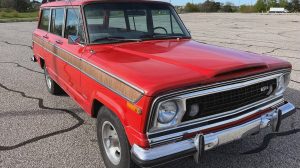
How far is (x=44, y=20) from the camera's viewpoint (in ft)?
21.0

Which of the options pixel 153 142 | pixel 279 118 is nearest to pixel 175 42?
pixel 279 118

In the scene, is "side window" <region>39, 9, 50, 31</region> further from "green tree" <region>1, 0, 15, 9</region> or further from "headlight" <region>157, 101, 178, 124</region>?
"green tree" <region>1, 0, 15, 9</region>

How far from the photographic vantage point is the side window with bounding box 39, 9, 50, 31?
611 centimetres

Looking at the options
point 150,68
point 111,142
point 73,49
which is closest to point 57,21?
point 73,49

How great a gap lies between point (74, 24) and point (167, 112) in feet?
7.59

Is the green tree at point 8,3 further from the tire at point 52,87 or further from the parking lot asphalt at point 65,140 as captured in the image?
the tire at point 52,87

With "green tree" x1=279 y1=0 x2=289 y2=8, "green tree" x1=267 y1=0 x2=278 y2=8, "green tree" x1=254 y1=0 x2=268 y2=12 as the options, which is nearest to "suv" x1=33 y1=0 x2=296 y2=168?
"green tree" x1=254 y1=0 x2=268 y2=12

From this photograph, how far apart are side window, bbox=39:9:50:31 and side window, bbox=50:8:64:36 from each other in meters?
0.38

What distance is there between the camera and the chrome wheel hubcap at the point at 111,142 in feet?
11.3

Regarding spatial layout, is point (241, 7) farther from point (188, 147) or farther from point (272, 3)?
point (188, 147)

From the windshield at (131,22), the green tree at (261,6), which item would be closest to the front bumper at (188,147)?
the windshield at (131,22)

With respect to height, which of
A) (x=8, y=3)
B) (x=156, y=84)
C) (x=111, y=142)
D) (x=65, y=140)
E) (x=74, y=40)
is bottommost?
(x=65, y=140)

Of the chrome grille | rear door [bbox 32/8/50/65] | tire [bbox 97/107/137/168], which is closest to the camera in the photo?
the chrome grille

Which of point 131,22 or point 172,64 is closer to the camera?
point 172,64
